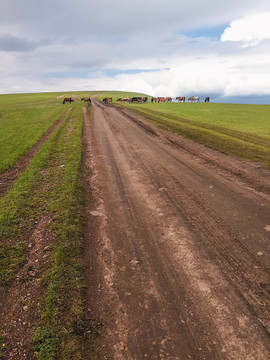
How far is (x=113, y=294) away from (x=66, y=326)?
93 cm

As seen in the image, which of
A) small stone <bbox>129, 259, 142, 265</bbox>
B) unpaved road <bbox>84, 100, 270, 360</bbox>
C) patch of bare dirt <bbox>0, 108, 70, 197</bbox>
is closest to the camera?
unpaved road <bbox>84, 100, 270, 360</bbox>

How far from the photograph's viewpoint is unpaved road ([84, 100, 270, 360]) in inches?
131

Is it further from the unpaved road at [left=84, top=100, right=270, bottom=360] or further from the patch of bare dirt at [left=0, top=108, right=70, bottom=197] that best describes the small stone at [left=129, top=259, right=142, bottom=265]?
the patch of bare dirt at [left=0, top=108, right=70, bottom=197]

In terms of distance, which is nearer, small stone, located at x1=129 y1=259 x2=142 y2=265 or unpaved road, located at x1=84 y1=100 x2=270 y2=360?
unpaved road, located at x1=84 y1=100 x2=270 y2=360

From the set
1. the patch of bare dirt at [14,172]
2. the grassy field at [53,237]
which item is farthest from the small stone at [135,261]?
the patch of bare dirt at [14,172]

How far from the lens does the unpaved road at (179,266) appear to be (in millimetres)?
3328

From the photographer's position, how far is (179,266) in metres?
4.77

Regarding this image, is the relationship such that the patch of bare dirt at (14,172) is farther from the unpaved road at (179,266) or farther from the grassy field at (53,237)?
the unpaved road at (179,266)

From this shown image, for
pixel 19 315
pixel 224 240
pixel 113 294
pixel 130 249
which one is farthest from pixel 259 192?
pixel 19 315

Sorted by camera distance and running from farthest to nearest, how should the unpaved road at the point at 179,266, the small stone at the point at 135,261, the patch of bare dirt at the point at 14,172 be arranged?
1. the patch of bare dirt at the point at 14,172
2. the small stone at the point at 135,261
3. the unpaved road at the point at 179,266

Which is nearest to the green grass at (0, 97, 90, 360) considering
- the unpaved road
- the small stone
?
the unpaved road

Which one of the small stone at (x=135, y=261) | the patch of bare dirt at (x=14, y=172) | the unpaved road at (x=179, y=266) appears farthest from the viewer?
the patch of bare dirt at (x=14, y=172)

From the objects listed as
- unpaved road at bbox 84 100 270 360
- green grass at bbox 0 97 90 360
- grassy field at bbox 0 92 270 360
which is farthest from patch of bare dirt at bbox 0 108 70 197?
unpaved road at bbox 84 100 270 360

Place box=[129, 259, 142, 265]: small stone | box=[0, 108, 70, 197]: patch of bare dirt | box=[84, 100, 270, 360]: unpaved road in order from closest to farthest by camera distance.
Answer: box=[84, 100, 270, 360]: unpaved road → box=[129, 259, 142, 265]: small stone → box=[0, 108, 70, 197]: patch of bare dirt
